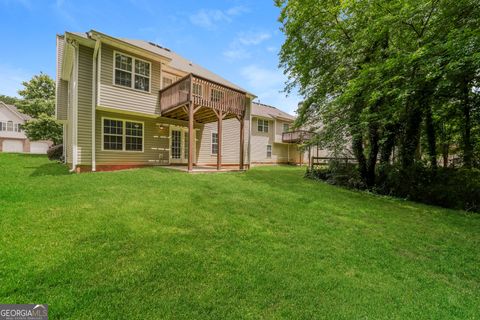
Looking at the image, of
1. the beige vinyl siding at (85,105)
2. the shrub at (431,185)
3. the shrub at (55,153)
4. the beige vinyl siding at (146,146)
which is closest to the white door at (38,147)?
the shrub at (55,153)

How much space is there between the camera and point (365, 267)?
315cm

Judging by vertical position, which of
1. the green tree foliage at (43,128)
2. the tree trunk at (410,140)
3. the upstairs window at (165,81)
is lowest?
the tree trunk at (410,140)

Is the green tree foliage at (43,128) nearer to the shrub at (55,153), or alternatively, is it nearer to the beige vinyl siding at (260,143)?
the shrub at (55,153)

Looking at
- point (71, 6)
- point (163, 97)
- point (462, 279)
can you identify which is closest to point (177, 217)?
point (462, 279)

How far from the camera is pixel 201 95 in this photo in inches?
370

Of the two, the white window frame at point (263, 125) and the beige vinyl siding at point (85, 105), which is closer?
the beige vinyl siding at point (85, 105)

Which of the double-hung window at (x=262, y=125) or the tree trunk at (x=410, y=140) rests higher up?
the double-hung window at (x=262, y=125)

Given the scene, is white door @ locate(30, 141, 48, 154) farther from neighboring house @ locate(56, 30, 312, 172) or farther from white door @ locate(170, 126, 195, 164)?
white door @ locate(170, 126, 195, 164)

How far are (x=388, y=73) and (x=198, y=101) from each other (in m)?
7.02

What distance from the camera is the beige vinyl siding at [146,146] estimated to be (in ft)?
31.0

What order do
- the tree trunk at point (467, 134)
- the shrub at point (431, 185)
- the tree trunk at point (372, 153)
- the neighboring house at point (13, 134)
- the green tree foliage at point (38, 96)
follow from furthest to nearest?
the neighboring house at point (13, 134) < the green tree foliage at point (38, 96) < the tree trunk at point (372, 153) < the tree trunk at point (467, 134) < the shrub at point (431, 185)

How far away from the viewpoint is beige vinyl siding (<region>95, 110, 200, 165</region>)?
945 cm

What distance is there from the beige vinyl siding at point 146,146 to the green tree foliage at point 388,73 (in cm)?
728

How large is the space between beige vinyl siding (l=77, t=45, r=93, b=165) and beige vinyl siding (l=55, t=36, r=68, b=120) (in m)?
4.95
